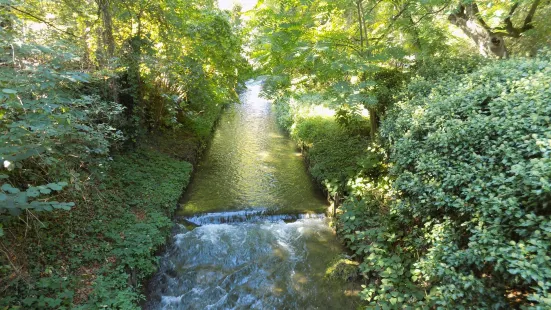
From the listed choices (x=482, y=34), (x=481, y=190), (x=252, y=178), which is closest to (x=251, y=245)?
(x=252, y=178)

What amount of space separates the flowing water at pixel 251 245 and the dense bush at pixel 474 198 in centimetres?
138

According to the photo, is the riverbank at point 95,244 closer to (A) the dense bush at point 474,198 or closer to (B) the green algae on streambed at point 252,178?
(B) the green algae on streambed at point 252,178

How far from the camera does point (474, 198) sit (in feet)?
13.3

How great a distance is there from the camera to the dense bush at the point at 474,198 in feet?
11.0

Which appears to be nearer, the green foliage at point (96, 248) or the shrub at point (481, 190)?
the shrub at point (481, 190)

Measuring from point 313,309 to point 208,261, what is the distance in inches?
108

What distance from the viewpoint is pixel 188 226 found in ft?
27.5

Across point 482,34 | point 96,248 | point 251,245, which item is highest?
point 482,34

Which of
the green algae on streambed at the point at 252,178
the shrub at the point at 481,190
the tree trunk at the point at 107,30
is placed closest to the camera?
the shrub at the point at 481,190

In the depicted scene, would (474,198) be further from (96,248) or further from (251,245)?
(96,248)

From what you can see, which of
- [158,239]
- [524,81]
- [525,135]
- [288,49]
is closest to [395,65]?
[288,49]

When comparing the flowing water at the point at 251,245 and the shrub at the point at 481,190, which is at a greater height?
the shrub at the point at 481,190

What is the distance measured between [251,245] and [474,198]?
5.16m

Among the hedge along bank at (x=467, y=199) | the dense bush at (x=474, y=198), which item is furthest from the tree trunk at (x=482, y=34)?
the dense bush at (x=474, y=198)
